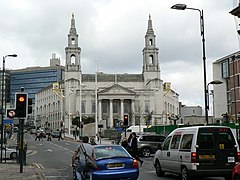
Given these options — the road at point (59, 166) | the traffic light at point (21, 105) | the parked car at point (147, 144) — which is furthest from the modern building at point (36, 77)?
the traffic light at point (21, 105)

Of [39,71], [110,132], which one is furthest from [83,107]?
[110,132]

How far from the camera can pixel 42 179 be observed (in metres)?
16.2

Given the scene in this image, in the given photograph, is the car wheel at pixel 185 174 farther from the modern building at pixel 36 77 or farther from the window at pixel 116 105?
the modern building at pixel 36 77

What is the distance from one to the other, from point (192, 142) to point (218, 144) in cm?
92

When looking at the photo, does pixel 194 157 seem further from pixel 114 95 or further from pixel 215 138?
pixel 114 95

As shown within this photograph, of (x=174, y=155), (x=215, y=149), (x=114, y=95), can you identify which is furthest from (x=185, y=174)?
(x=114, y=95)

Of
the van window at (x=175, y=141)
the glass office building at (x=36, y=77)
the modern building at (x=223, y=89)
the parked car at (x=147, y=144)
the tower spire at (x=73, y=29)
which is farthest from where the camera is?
the glass office building at (x=36, y=77)

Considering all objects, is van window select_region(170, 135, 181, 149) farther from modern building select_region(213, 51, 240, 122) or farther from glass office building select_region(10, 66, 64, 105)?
glass office building select_region(10, 66, 64, 105)

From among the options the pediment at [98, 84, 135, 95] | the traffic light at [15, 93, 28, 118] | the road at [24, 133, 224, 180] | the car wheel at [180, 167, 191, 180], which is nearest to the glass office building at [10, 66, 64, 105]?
the pediment at [98, 84, 135, 95]

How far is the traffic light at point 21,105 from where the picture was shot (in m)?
18.7

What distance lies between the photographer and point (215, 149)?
14.0 meters

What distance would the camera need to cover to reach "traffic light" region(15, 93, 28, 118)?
61.3 feet

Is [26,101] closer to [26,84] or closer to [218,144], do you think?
[218,144]

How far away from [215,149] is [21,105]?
30.7ft
